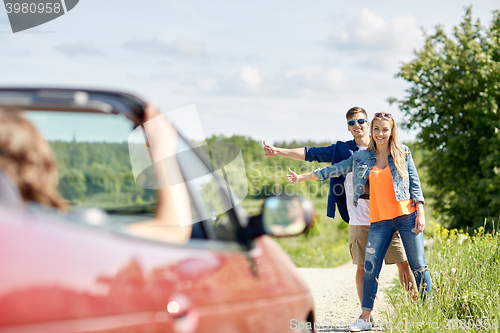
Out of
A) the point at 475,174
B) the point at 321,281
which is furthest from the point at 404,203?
the point at 475,174

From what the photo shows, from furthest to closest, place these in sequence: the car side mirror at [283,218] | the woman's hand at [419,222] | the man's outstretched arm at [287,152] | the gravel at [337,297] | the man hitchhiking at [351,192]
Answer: the gravel at [337,297]
the man's outstretched arm at [287,152]
the man hitchhiking at [351,192]
the woman's hand at [419,222]
the car side mirror at [283,218]

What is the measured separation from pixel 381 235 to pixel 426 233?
637 cm

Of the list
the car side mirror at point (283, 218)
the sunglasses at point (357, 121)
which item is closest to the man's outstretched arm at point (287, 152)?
the sunglasses at point (357, 121)

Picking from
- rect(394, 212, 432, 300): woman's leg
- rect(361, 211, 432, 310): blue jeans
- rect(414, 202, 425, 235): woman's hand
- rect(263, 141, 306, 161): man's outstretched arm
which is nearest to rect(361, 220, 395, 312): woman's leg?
rect(361, 211, 432, 310): blue jeans

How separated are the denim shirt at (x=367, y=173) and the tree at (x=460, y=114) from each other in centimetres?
1071

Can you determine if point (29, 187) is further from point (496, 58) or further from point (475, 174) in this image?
point (496, 58)

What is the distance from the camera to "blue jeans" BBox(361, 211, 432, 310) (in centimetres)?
397

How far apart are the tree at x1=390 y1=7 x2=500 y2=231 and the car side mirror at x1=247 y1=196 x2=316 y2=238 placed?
43.6 feet

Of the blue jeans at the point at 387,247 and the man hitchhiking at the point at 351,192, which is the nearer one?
the blue jeans at the point at 387,247

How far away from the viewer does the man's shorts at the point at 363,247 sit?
4281 millimetres

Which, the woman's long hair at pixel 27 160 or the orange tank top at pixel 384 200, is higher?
the woman's long hair at pixel 27 160

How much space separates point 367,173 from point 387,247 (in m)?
0.69

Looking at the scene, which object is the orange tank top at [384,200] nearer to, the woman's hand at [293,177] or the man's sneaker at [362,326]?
the woman's hand at [293,177]

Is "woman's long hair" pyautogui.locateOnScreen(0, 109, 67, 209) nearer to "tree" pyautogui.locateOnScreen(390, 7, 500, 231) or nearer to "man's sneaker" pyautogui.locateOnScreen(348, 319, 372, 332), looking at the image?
"man's sneaker" pyautogui.locateOnScreen(348, 319, 372, 332)
